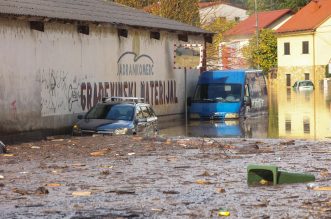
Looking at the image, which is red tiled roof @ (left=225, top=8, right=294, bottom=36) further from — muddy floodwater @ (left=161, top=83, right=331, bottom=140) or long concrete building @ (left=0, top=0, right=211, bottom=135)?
long concrete building @ (left=0, top=0, right=211, bottom=135)

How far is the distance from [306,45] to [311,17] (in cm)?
382

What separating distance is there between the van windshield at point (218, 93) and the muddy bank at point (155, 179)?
1559cm

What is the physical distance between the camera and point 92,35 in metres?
32.8

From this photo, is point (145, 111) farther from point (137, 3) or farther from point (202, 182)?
point (137, 3)

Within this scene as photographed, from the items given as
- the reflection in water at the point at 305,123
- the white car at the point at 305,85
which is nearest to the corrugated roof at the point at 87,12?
the reflection in water at the point at 305,123

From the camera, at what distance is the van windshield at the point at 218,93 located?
3969 centimetres

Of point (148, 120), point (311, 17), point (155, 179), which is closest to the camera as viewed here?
point (155, 179)

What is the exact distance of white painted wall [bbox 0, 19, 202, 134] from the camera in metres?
26.9

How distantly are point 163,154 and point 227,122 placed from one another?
18.0 m

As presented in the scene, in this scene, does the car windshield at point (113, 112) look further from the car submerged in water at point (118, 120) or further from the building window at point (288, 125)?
the building window at point (288, 125)

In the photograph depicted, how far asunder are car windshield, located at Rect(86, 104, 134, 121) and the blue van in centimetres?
1233

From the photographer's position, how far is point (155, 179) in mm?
15195

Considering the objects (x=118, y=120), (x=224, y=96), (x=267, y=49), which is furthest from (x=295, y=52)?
(x=118, y=120)

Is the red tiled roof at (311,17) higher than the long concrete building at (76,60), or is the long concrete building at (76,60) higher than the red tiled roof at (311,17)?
the red tiled roof at (311,17)
